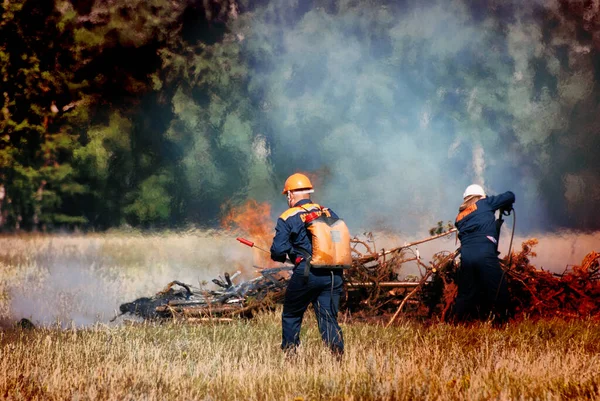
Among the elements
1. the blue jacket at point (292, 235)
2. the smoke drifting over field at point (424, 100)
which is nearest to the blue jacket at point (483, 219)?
the blue jacket at point (292, 235)

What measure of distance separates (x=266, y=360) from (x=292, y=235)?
136cm

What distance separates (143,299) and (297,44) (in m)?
12.0

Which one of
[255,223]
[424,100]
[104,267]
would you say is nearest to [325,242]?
[104,267]

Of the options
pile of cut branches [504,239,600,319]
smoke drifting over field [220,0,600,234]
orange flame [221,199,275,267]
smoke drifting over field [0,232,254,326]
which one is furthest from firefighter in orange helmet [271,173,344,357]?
smoke drifting over field [220,0,600,234]

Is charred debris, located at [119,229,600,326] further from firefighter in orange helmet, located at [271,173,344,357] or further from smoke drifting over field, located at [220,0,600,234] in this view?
smoke drifting over field, located at [220,0,600,234]

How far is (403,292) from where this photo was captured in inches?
464

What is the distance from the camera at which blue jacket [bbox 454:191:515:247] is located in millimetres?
10195

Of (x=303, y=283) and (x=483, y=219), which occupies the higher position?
(x=483, y=219)

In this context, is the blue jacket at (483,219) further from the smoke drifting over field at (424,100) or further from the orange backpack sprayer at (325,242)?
the smoke drifting over field at (424,100)

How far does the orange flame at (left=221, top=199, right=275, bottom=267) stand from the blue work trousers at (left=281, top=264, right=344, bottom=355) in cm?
788

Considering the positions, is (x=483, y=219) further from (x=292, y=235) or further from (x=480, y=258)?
(x=292, y=235)

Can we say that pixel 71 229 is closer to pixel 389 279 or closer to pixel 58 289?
pixel 58 289

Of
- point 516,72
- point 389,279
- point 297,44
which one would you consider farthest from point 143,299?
point 516,72

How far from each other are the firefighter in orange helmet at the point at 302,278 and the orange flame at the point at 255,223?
310 inches
